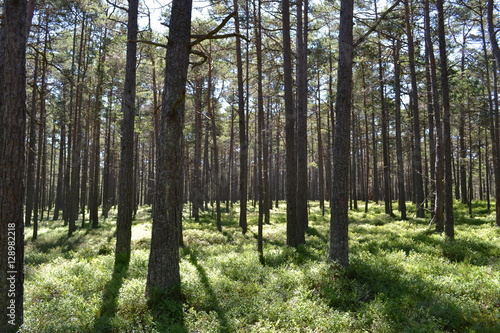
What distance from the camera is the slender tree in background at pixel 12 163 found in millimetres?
4425

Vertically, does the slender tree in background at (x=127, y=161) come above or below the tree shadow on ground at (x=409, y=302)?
above

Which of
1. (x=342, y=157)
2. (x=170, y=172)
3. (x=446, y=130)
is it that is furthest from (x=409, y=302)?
(x=446, y=130)

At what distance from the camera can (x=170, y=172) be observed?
6016mm

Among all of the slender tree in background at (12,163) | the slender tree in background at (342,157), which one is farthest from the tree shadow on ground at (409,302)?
the slender tree in background at (12,163)

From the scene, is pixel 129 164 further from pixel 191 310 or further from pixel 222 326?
pixel 222 326

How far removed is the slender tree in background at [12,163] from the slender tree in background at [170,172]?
217 cm

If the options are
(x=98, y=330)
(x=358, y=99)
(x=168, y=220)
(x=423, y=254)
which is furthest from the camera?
(x=358, y=99)

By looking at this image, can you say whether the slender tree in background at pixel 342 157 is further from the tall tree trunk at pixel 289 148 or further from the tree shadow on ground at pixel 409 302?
the tall tree trunk at pixel 289 148

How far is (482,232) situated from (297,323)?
11.8 metres

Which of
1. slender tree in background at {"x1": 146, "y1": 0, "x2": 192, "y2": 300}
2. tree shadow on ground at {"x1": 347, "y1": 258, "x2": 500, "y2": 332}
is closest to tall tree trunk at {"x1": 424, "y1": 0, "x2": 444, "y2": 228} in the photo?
tree shadow on ground at {"x1": 347, "y1": 258, "x2": 500, "y2": 332}

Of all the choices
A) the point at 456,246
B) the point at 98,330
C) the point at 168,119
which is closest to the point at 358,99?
the point at 456,246

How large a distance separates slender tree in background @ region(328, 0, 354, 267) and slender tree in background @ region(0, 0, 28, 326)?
6415 mm

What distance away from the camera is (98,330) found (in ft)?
16.0

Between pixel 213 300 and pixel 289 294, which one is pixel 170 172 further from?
pixel 289 294
